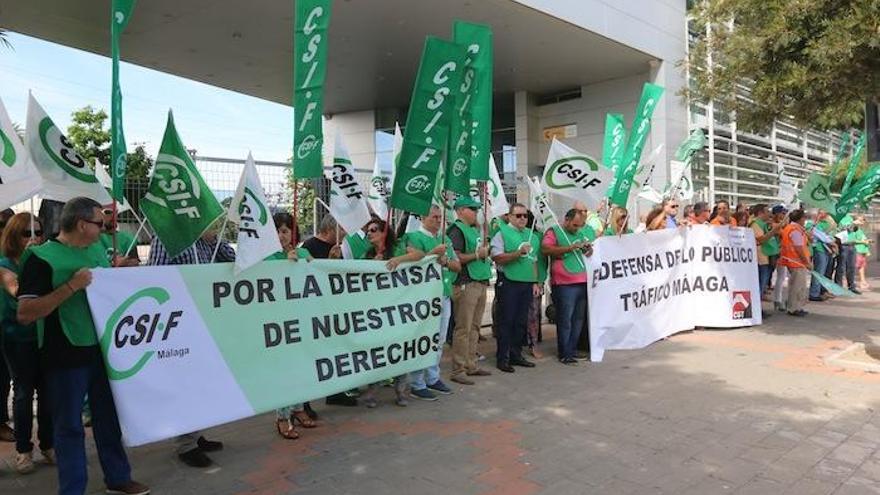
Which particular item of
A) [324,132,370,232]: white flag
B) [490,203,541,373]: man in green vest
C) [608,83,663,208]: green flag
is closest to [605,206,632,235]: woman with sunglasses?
[608,83,663,208]: green flag

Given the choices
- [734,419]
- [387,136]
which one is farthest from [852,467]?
[387,136]

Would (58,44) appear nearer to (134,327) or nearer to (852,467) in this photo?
(134,327)

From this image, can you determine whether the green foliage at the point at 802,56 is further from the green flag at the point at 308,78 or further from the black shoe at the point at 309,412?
the black shoe at the point at 309,412

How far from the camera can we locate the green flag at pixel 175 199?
4.35 m

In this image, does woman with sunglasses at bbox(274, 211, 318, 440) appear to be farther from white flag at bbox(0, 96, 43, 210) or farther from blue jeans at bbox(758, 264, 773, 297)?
blue jeans at bbox(758, 264, 773, 297)

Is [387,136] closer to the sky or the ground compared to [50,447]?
closer to the sky

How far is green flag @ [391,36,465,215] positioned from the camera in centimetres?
577

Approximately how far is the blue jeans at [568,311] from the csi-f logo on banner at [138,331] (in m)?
4.57

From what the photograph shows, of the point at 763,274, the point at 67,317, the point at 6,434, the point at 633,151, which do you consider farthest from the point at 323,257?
the point at 763,274

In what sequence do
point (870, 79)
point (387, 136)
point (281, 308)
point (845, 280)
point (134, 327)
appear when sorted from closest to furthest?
1. point (134, 327)
2. point (281, 308)
3. point (870, 79)
4. point (845, 280)
5. point (387, 136)

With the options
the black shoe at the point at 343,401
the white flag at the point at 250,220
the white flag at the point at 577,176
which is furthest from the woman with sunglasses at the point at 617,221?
the white flag at the point at 250,220

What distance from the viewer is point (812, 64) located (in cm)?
693

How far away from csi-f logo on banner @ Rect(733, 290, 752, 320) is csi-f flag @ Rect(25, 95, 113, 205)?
8.67m

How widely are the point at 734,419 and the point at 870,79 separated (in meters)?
4.18
